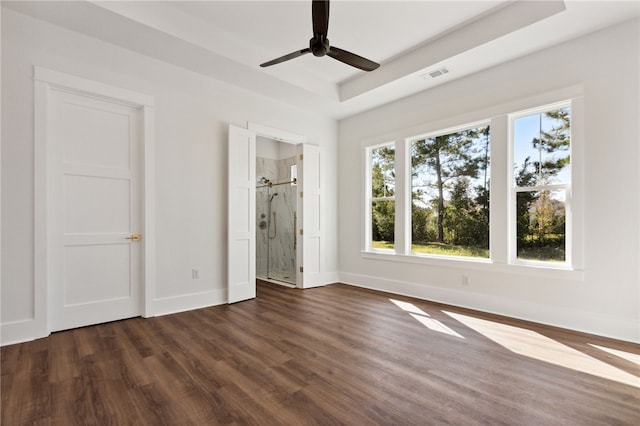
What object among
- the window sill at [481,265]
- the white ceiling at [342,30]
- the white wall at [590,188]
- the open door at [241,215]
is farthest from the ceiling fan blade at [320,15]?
the window sill at [481,265]

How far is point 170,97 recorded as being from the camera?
3777 mm

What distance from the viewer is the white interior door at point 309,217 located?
5.17 meters

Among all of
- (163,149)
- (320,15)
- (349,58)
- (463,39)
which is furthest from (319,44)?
(163,149)

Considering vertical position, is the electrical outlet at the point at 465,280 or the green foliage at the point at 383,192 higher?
the green foliage at the point at 383,192

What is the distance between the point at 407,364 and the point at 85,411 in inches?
82.6

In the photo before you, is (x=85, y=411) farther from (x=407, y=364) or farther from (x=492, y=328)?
(x=492, y=328)

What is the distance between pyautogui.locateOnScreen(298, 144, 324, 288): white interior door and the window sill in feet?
2.85

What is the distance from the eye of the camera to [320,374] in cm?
221

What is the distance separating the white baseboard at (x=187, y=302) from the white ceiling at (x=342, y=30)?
9.23 ft

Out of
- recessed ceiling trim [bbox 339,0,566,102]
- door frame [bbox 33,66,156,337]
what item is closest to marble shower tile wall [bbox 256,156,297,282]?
recessed ceiling trim [bbox 339,0,566,102]

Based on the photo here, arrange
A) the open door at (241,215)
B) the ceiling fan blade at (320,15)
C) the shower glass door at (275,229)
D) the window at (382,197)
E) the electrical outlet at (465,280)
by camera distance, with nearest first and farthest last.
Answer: the ceiling fan blade at (320,15) → the electrical outlet at (465,280) → the open door at (241,215) → the window at (382,197) → the shower glass door at (275,229)

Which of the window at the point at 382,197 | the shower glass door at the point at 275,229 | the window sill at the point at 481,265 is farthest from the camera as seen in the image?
the shower glass door at the point at 275,229

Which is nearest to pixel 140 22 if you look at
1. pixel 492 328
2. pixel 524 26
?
pixel 524 26

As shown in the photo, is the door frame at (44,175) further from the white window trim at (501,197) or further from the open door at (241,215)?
the white window trim at (501,197)
